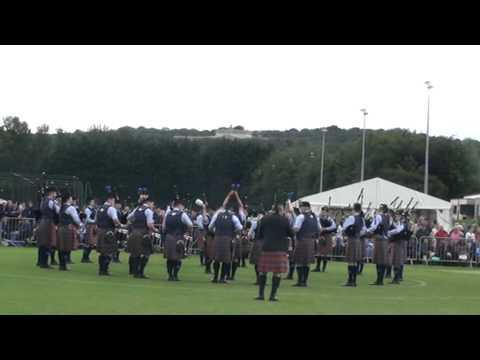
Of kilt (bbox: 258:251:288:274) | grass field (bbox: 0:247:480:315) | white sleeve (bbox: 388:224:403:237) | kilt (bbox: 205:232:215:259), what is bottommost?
grass field (bbox: 0:247:480:315)

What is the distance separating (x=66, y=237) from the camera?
1972 cm

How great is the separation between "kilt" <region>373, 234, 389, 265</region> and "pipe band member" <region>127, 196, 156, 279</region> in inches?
200

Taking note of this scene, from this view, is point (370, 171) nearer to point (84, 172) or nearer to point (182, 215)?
point (84, 172)

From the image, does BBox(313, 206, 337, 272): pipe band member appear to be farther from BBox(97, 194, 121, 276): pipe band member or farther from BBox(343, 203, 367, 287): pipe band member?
BBox(97, 194, 121, 276): pipe band member

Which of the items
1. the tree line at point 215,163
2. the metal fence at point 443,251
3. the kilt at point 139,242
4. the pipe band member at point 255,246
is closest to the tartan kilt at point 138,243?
the kilt at point 139,242

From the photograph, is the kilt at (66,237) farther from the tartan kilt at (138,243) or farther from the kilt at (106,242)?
the tartan kilt at (138,243)

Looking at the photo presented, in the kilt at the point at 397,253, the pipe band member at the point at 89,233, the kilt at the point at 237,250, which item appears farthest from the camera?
the pipe band member at the point at 89,233

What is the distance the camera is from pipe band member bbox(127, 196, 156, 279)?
18.8 m

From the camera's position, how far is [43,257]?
66.8 feet

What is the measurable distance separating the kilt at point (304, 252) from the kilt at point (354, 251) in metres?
0.96

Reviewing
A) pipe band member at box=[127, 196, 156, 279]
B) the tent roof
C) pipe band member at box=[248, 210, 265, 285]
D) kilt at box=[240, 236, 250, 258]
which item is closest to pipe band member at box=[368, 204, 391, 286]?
pipe band member at box=[248, 210, 265, 285]

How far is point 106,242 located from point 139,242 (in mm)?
729

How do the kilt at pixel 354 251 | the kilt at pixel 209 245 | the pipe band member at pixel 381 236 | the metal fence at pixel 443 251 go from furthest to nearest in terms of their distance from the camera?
the metal fence at pixel 443 251, the kilt at pixel 209 245, the pipe band member at pixel 381 236, the kilt at pixel 354 251

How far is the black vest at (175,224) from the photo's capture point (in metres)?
18.4
